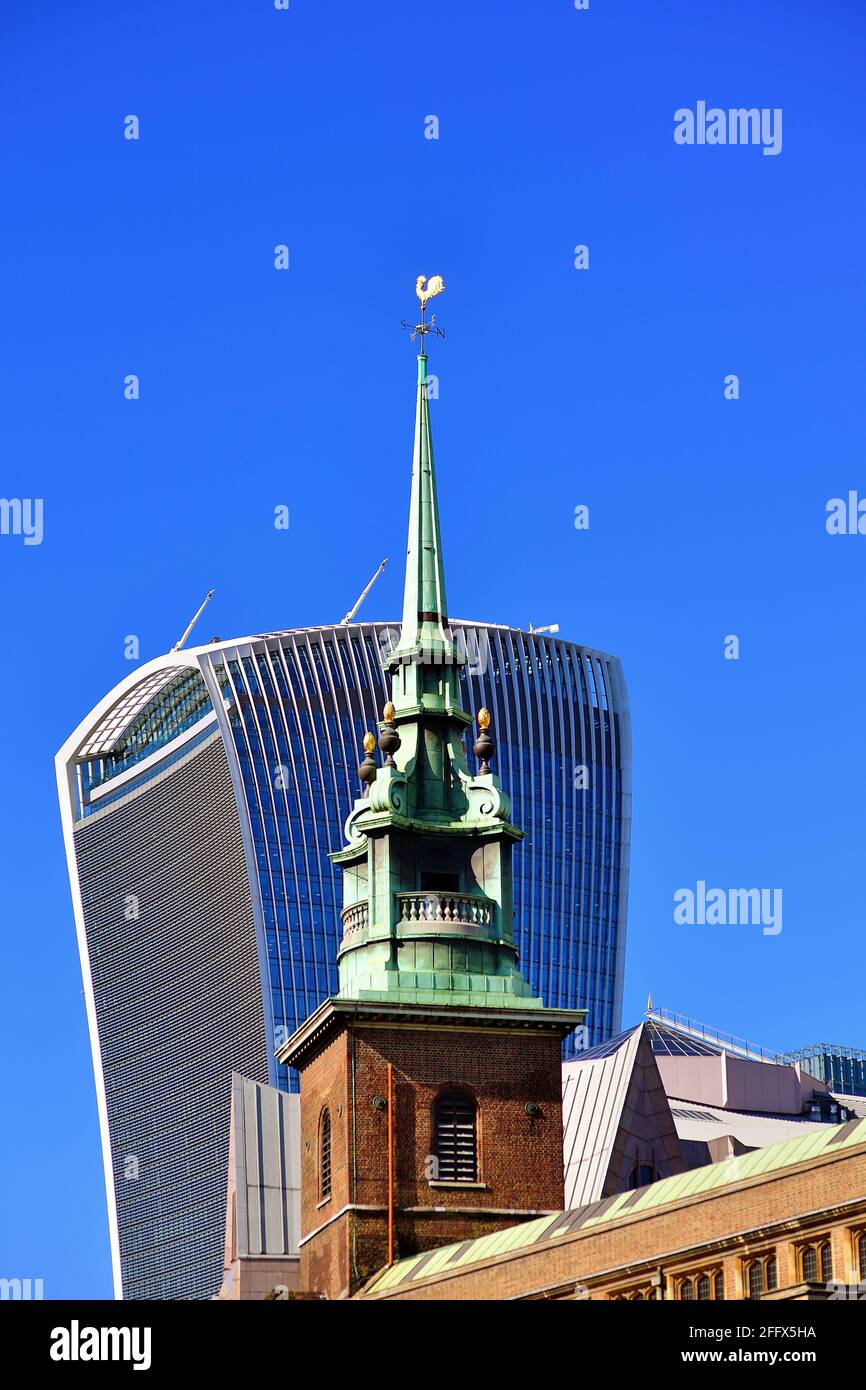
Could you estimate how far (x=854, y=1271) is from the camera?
55.6m

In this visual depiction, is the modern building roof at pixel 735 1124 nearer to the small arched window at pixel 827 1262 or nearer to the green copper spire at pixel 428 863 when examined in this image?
the green copper spire at pixel 428 863

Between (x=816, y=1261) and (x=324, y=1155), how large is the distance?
30854 millimetres

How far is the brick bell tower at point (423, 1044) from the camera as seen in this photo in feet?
267

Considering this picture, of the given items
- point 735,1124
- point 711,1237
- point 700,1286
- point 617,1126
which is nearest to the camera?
point 711,1237

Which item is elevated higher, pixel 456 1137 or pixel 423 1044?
pixel 423 1044

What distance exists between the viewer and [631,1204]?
66.5 m

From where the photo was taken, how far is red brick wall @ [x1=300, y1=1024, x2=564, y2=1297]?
80.9 m

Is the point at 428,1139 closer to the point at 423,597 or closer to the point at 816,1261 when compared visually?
the point at 423,597

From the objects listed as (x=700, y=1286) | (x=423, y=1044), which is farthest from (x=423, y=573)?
(x=700, y=1286)

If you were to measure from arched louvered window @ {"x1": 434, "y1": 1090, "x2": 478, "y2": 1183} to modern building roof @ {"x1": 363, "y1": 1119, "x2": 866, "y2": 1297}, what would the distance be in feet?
10.2

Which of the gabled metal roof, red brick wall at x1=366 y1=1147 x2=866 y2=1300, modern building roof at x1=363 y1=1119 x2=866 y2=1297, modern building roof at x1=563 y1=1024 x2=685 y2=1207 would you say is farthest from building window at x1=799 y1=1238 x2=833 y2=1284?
modern building roof at x1=563 y1=1024 x2=685 y2=1207
